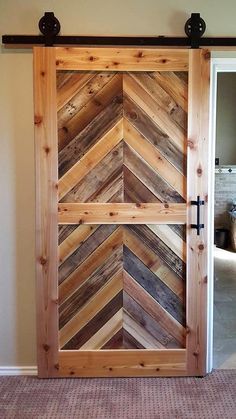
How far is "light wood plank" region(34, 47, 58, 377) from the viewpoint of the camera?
247 centimetres

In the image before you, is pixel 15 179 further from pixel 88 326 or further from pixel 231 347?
pixel 231 347

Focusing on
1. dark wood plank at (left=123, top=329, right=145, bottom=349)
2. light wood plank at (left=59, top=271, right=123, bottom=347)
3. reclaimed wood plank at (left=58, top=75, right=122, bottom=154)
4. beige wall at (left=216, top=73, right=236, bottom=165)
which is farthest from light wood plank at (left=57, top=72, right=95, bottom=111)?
beige wall at (left=216, top=73, right=236, bottom=165)

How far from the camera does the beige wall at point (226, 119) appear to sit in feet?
24.1

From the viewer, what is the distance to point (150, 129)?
2555 mm

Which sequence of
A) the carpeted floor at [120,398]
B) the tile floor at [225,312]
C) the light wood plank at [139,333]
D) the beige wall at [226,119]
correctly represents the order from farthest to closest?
1. the beige wall at [226,119]
2. the tile floor at [225,312]
3. the light wood plank at [139,333]
4. the carpeted floor at [120,398]

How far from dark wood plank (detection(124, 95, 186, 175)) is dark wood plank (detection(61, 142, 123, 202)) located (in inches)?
6.9

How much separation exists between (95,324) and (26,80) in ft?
5.27

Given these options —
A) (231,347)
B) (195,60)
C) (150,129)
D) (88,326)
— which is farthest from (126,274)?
(195,60)

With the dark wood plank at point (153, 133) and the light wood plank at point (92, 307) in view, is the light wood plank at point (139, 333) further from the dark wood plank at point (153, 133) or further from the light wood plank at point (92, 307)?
the dark wood plank at point (153, 133)

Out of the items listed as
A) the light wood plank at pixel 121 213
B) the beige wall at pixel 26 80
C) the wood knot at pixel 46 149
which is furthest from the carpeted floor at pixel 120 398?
the wood knot at pixel 46 149

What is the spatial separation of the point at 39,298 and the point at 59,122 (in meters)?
1.11

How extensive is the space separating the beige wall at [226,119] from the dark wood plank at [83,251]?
207 inches

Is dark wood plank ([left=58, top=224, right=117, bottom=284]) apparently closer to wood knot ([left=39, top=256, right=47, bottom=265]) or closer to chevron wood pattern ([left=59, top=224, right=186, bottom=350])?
chevron wood pattern ([left=59, top=224, right=186, bottom=350])

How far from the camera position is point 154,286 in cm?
266
